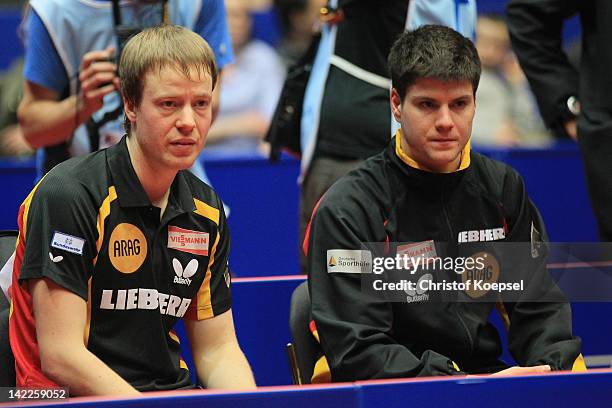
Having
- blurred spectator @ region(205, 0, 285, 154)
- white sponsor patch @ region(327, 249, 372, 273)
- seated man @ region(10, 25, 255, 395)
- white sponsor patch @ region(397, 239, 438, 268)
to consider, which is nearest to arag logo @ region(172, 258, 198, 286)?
seated man @ region(10, 25, 255, 395)

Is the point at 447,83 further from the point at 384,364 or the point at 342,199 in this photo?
the point at 384,364

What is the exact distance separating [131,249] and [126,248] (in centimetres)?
→ 1

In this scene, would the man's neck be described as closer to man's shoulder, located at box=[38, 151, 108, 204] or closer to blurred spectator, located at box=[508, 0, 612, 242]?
man's shoulder, located at box=[38, 151, 108, 204]

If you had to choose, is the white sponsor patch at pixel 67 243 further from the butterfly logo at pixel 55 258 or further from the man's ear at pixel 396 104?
the man's ear at pixel 396 104

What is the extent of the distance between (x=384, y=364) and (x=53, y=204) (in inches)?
38.4

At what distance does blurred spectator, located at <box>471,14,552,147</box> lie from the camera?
7105 mm

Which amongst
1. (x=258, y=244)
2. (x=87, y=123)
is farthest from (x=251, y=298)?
(x=258, y=244)

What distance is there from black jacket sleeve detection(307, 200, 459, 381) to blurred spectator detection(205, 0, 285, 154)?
416 cm

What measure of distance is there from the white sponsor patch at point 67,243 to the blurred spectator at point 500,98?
4.72 metres

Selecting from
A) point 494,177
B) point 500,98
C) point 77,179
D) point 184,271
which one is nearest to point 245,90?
point 500,98

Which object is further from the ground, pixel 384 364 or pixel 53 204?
pixel 53 204

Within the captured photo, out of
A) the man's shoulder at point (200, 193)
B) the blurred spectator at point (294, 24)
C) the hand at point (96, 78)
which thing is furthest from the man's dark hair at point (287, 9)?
the man's shoulder at point (200, 193)

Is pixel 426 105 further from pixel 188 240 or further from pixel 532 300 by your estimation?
pixel 188 240

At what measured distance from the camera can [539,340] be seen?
3.13 meters
